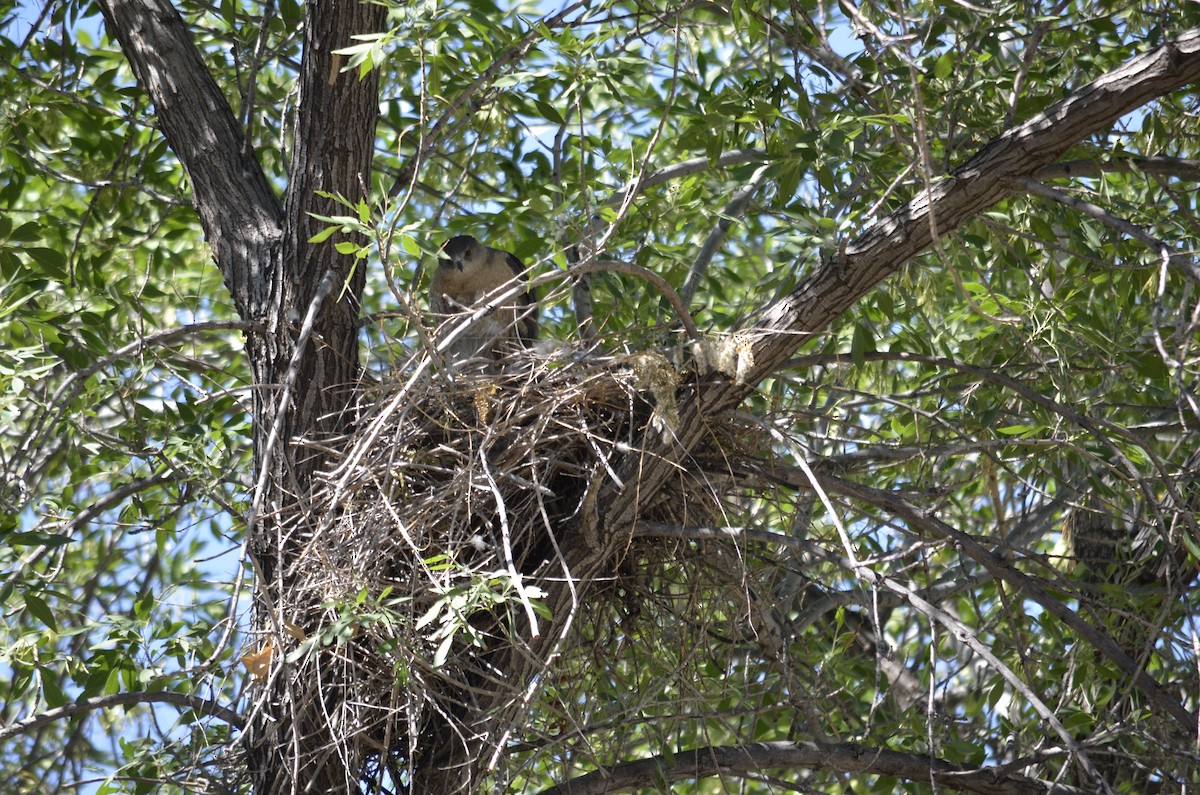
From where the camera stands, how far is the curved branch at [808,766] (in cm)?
366

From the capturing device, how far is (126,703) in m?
3.56

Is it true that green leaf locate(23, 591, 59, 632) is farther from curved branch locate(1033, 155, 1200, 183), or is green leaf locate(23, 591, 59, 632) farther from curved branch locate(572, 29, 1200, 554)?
curved branch locate(1033, 155, 1200, 183)

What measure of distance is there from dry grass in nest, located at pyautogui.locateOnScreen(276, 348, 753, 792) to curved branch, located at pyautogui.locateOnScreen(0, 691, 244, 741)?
28cm

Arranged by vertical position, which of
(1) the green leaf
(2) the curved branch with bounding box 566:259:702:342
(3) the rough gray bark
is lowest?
(2) the curved branch with bounding box 566:259:702:342

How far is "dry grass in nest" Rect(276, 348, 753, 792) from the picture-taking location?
3191 mm

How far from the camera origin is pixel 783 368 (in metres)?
3.41

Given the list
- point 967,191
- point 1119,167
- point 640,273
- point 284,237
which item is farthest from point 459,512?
point 1119,167

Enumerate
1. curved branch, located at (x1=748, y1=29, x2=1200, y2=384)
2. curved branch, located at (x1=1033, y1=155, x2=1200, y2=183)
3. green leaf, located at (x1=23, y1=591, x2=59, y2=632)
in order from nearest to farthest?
curved branch, located at (x1=748, y1=29, x2=1200, y2=384) → curved branch, located at (x1=1033, y1=155, x2=1200, y2=183) → green leaf, located at (x1=23, y1=591, x2=59, y2=632)

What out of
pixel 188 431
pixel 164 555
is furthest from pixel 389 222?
pixel 164 555

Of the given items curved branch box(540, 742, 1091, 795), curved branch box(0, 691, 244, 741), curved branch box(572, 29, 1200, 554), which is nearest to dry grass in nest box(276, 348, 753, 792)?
curved branch box(572, 29, 1200, 554)

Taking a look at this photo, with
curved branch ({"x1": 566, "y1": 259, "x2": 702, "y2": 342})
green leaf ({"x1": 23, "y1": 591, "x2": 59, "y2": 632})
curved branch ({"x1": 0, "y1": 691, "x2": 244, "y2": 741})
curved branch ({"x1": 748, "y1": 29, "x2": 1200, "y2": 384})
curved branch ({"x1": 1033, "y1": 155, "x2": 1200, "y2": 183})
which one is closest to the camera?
curved branch ({"x1": 566, "y1": 259, "x2": 702, "y2": 342})

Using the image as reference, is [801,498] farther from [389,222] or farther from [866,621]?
[866,621]

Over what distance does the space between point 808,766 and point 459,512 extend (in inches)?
51.1

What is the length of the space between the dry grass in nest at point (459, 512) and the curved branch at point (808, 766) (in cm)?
40
